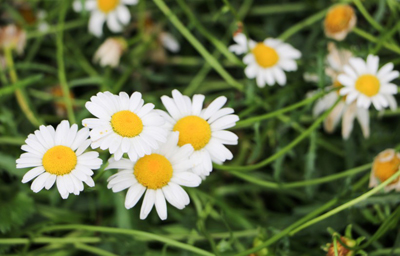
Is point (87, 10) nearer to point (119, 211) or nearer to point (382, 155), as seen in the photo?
point (119, 211)

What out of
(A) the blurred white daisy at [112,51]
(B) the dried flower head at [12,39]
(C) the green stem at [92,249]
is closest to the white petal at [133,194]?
(C) the green stem at [92,249]

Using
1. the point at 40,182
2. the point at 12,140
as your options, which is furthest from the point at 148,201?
the point at 12,140

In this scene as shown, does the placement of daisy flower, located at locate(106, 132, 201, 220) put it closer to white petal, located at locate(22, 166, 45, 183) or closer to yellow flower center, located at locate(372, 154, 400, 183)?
white petal, located at locate(22, 166, 45, 183)

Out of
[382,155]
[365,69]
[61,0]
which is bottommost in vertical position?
[382,155]

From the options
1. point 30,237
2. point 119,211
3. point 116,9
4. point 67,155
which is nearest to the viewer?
point 67,155

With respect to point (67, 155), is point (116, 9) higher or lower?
higher

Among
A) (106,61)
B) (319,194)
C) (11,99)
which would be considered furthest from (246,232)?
(11,99)
